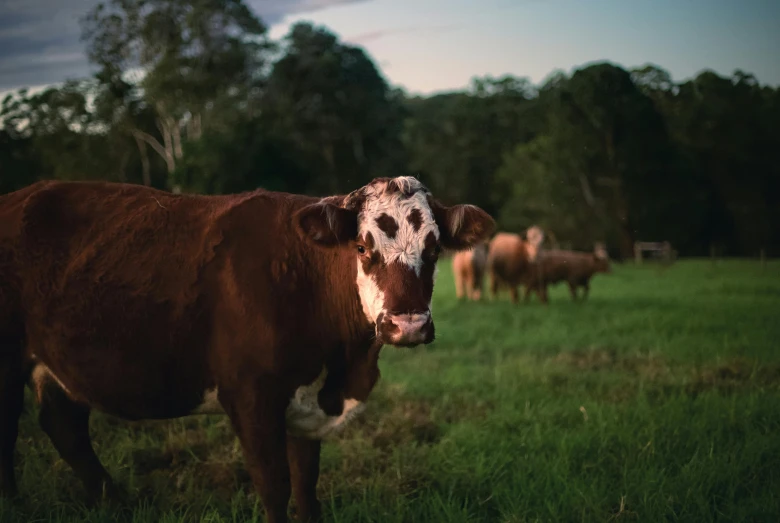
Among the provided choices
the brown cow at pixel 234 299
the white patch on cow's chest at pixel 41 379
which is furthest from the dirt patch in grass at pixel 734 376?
the white patch on cow's chest at pixel 41 379

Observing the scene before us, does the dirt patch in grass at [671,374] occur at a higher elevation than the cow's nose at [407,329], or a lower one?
lower

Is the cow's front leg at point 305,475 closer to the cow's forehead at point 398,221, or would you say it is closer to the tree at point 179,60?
the cow's forehead at point 398,221

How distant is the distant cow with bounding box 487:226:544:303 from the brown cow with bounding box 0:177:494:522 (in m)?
13.6

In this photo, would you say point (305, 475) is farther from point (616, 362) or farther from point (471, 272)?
point (471, 272)

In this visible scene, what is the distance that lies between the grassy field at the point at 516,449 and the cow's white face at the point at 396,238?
1.80 feet

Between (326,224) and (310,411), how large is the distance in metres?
1.00

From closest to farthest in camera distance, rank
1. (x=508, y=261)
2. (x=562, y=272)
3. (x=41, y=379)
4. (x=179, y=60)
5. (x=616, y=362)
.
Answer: (x=41, y=379) → (x=616, y=362) → (x=562, y=272) → (x=508, y=261) → (x=179, y=60)

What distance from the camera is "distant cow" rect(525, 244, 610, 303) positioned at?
16580 mm

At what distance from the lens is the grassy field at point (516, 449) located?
3.87 meters

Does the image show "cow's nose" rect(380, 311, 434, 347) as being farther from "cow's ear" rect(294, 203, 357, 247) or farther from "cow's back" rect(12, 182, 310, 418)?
"cow's back" rect(12, 182, 310, 418)

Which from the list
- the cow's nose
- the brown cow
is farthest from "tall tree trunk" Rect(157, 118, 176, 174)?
the cow's nose

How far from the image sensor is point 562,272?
56.4 ft

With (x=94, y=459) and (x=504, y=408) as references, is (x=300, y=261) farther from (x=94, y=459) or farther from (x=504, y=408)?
(x=504, y=408)

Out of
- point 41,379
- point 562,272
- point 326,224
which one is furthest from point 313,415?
point 562,272
